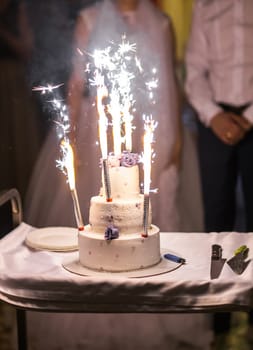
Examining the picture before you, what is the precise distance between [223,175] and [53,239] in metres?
0.96

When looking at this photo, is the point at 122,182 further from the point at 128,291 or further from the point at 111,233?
the point at 128,291

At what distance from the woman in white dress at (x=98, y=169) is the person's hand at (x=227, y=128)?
0.30m

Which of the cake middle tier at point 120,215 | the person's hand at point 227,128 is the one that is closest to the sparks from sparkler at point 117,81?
the cake middle tier at point 120,215

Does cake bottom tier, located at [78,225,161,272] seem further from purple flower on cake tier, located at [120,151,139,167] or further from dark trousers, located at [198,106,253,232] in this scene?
dark trousers, located at [198,106,253,232]

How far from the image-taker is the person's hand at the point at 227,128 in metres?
2.47

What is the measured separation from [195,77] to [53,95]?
1.92ft

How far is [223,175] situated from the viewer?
254 cm

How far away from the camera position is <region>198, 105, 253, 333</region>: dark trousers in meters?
2.52

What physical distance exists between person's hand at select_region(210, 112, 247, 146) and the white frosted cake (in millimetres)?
959

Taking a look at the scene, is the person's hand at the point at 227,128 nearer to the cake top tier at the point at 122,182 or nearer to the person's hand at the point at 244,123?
the person's hand at the point at 244,123

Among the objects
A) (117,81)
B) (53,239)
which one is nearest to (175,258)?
(53,239)

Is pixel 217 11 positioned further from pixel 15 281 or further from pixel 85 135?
→ pixel 15 281

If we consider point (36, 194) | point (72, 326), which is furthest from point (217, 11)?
point (72, 326)

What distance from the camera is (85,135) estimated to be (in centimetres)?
235
